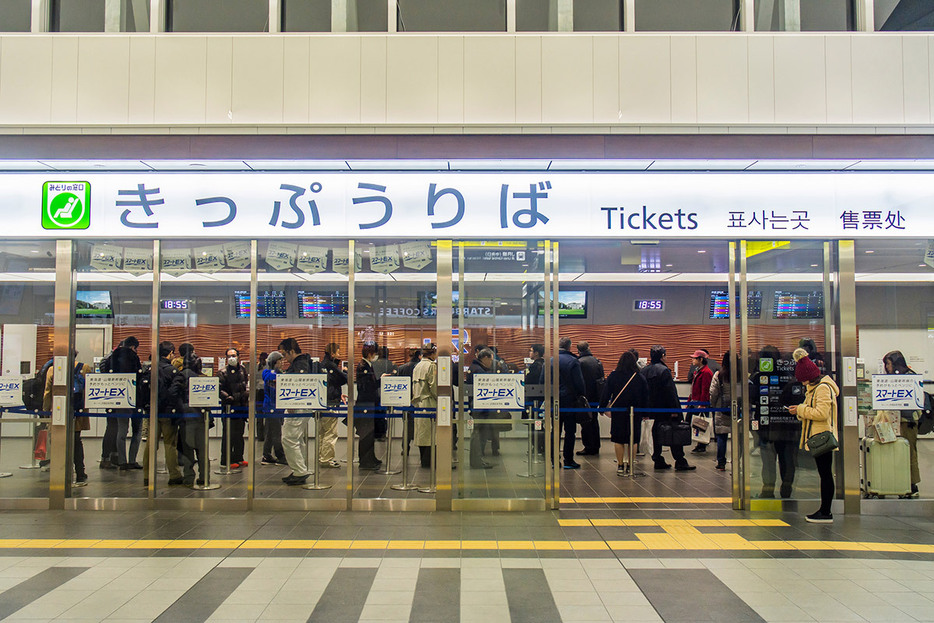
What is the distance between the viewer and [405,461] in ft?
23.1

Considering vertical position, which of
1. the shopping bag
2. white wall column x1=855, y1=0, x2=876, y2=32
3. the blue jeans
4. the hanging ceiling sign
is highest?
white wall column x1=855, y1=0, x2=876, y2=32

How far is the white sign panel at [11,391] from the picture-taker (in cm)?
705

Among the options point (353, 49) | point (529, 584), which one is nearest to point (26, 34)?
point (353, 49)

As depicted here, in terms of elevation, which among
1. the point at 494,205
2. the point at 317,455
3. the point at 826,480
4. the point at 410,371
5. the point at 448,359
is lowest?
the point at 826,480

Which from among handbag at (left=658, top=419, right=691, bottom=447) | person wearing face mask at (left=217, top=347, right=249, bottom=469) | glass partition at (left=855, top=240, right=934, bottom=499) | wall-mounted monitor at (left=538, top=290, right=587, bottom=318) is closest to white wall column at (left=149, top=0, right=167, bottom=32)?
person wearing face mask at (left=217, top=347, right=249, bottom=469)

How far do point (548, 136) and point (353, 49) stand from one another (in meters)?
2.11

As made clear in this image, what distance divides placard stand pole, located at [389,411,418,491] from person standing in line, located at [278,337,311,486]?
1035 millimetres

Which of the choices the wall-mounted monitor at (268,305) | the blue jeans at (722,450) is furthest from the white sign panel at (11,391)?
the blue jeans at (722,450)

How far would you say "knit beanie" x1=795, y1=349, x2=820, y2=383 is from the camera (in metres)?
6.36

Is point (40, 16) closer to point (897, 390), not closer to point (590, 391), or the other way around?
point (590, 391)

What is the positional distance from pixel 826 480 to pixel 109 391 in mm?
7432

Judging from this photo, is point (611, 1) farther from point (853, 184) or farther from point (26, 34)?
point (26, 34)

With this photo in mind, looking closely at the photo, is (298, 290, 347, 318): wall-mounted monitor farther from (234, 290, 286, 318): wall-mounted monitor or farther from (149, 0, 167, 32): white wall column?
(149, 0, 167, 32): white wall column

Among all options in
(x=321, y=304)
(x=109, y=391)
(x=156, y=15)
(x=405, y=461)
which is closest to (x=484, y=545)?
(x=405, y=461)
